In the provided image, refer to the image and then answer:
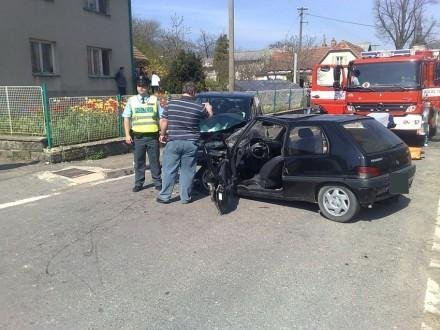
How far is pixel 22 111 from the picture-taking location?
32.6ft

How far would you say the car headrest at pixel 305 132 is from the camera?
6180mm

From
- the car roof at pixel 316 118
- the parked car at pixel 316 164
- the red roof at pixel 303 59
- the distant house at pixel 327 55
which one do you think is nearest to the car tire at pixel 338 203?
the parked car at pixel 316 164

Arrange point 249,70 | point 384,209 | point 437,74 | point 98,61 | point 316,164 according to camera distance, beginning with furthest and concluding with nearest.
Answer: point 249,70 → point 98,61 → point 437,74 → point 384,209 → point 316,164

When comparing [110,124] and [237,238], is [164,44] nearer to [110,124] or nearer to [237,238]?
[110,124]

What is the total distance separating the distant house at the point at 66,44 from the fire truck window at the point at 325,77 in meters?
9.82

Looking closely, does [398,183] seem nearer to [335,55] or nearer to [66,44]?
[66,44]

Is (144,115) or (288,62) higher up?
(288,62)

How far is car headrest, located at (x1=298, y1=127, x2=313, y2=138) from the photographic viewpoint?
6180 millimetres

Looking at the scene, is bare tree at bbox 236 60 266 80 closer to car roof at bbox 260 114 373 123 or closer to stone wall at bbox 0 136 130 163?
stone wall at bbox 0 136 130 163

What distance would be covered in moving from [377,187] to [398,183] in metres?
0.40

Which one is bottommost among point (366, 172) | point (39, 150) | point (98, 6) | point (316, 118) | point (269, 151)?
point (39, 150)

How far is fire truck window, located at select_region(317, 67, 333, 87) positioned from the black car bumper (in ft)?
31.7

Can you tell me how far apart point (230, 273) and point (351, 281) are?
1.10m

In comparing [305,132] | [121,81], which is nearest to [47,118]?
[305,132]
